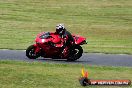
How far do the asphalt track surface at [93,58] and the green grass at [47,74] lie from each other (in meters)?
1.91

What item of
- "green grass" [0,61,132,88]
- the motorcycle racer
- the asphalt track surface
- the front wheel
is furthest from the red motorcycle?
"green grass" [0,61,132,88]

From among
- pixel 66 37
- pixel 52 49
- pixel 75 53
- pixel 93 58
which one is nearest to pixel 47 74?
pixel 52 49

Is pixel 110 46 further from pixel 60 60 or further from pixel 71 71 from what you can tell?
pixel 71 71

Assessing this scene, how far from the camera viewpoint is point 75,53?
22297 millimetres

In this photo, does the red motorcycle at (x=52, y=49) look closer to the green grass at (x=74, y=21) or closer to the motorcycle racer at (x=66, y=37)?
the motorcycle racer at (x=66, y=37)

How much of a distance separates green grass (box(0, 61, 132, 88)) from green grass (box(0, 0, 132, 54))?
7.47 meters

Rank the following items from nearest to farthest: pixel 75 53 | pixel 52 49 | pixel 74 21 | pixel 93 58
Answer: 1. pixel 52 49
2. pixel 75 53
3. pixel 93 58
4. pixel 74 21

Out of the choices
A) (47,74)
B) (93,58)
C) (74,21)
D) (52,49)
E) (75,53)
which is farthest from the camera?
(74,21)

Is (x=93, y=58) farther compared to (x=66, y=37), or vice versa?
(x=93, y=58)

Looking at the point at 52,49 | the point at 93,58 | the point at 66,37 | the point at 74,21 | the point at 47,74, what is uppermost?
the point at 66,37

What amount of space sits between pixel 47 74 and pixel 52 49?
6.17 m

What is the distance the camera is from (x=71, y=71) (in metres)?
17.4

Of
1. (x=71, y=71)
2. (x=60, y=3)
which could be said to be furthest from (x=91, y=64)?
(x=60, y=3)

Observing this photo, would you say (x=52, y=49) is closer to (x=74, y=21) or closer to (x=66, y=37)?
(x=66, y=37)
